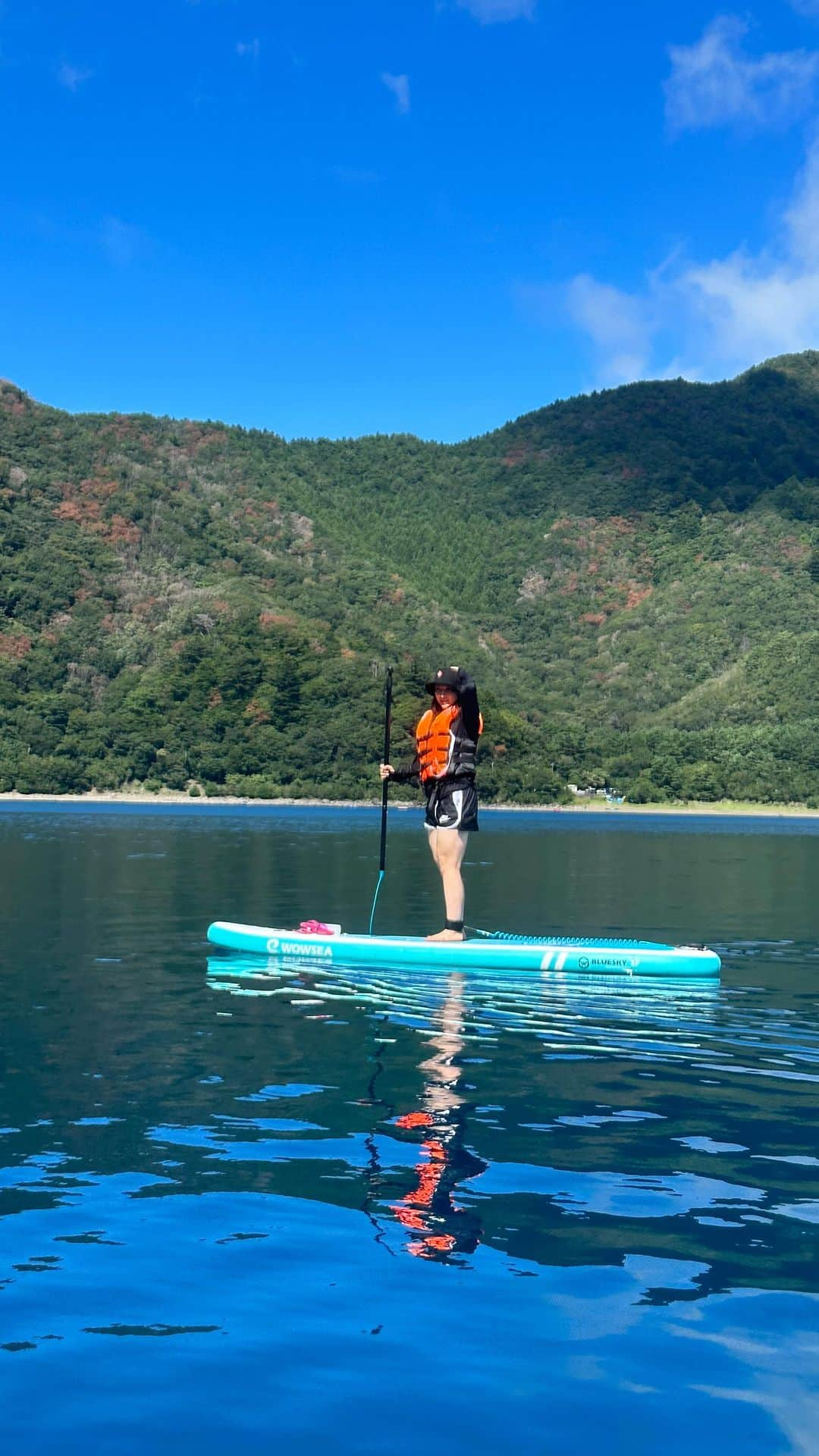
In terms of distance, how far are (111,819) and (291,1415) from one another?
115 meters

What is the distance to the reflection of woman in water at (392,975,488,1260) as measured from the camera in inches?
356

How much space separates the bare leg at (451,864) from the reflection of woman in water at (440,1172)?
20.7 ft

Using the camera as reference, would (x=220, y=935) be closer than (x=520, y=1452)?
No

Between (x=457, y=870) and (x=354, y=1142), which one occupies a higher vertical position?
(x=457, y=870)

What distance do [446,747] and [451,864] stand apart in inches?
71.1

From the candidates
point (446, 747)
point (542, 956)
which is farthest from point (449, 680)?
point (542, 956)

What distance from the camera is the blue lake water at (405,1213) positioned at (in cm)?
691

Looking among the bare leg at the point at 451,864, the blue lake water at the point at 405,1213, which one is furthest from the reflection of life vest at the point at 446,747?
the blue lake water at the point at 405,1213

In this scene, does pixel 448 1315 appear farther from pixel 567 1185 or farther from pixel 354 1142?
pixel 354 1142

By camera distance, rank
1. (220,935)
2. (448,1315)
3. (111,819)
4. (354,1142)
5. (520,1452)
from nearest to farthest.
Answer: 1. (520,1452)
2. (448,1315)
3. (354,1142)
4. (220,935)
5. (111,819)

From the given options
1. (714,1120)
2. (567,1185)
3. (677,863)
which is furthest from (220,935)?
(677,863)

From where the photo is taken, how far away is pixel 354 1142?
11586mm

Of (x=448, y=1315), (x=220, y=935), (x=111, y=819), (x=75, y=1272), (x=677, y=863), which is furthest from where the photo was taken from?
(x=111, y=819)

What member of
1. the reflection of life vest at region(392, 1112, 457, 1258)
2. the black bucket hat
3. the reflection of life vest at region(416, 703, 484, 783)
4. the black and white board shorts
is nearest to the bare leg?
the black and white board shorts
